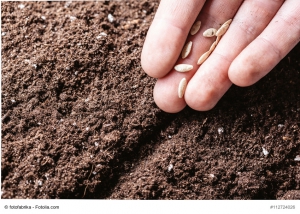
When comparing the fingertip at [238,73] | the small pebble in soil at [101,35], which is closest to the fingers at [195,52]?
the fingertip at [238,73]

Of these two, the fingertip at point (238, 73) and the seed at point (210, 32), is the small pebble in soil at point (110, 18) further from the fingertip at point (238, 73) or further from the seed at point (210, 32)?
the fingertip at point (238, 73)

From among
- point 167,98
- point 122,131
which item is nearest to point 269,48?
point 167,98

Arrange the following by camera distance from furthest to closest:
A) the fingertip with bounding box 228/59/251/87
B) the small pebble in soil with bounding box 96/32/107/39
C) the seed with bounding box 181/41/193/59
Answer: the small pebble in soil with bounding box 96/32/107/39
the seed with bounding box 181/41/193/59
the fingertip with bounding box 228/59/251/87

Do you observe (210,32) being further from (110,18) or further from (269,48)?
(110,18)

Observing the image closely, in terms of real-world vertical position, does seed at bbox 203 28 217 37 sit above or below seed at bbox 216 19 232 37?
below

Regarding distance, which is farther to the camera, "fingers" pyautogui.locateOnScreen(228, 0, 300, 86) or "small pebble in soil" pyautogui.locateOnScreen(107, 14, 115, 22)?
"small pebble in soil" pyautogui.locateOnScreen(107, 14, 115, 22)

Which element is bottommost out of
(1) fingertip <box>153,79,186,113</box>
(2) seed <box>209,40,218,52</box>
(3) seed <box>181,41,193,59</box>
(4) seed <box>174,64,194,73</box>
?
(1) fingertip <box>153,79,186,113</box>

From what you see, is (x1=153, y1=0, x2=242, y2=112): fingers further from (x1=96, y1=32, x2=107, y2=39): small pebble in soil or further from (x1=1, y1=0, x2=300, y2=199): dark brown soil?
(x1=96, y1=32, x2=107, y2=39): small pebble in soil

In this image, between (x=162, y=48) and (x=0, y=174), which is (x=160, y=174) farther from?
(x=0, y=174)

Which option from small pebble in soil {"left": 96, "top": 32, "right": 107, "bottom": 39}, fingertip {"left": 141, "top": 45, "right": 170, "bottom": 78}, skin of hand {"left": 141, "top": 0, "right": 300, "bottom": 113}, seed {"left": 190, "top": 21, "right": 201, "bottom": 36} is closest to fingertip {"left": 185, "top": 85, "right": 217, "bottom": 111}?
skin of hand {"left": 141, "top": 0, "right": 300, "bottom": 113}
